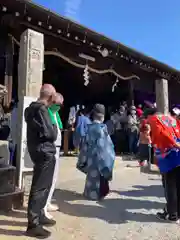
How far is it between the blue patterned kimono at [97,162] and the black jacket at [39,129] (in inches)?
62.4

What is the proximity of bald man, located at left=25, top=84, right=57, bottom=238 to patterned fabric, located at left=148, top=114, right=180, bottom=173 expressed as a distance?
54.7 inches

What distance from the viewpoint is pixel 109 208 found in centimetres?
394

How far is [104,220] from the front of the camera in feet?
11.3

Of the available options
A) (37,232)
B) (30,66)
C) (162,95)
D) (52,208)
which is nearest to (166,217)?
(52,208)

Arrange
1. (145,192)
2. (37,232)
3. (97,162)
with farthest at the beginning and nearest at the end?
(145,192)
(97,162)
(37,232)

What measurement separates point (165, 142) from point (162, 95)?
727 cm

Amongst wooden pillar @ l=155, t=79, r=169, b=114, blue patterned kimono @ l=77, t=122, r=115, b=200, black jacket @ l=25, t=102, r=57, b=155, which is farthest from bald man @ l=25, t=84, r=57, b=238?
wooden pillar @ l=155, t=79, r=169, b=114

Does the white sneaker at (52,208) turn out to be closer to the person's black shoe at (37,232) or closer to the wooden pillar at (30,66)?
the person's black shoe at (37,232)

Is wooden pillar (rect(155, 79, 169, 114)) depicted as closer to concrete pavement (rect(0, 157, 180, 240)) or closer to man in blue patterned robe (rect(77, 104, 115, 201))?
concrete pavement (rect(0, 157, 180, 240))

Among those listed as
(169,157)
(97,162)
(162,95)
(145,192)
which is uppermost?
(162,95)

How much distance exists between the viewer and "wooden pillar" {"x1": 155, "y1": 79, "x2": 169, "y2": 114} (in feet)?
33.7

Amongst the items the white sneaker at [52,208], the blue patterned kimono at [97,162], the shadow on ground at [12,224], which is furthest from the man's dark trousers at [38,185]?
the blue patterned kimono at [97,162]

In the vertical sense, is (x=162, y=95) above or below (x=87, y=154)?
above

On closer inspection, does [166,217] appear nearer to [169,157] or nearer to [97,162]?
[169,157]
